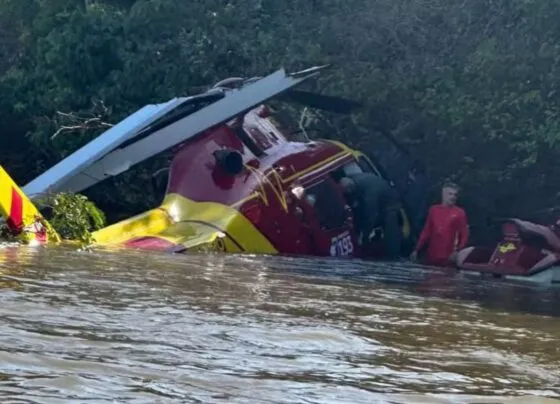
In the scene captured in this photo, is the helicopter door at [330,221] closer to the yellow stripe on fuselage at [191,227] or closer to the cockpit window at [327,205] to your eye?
the cockpit window at [327,205]

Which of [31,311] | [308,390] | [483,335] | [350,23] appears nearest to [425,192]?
[350,23]

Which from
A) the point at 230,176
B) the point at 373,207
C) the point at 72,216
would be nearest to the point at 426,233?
the point at 373,207

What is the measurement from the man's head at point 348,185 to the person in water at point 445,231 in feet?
3.13

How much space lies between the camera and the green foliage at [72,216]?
36.2 ft

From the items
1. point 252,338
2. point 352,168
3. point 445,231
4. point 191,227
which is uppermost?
point 352,168

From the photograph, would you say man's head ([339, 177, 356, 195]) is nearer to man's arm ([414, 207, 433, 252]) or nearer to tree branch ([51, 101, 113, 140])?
man's arm ([414, 207, 433, 252])

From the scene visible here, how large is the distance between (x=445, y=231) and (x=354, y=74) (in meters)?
3.34

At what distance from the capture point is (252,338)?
18.5ft

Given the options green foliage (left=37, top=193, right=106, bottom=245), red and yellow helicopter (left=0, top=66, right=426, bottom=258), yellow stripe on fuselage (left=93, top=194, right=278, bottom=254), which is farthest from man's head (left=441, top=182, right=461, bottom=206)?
green foliage (left=37, top=193, right=106, bottom=245)

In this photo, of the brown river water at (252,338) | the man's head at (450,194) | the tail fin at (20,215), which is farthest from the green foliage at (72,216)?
the man's head at (450,194)

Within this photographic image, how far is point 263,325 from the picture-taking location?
612 centimetres

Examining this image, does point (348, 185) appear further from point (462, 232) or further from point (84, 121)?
point (84, 121)

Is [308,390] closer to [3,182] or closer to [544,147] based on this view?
[3,182]

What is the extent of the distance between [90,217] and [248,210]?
5.20ft
